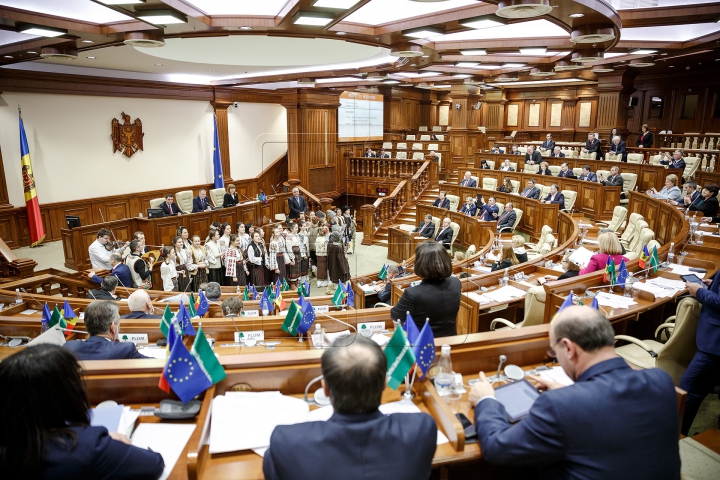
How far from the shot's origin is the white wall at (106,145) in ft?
29.8

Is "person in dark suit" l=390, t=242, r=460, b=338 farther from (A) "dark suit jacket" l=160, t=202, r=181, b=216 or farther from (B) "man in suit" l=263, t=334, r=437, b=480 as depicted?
(A) "dark suit jacket" l=160, t=202, r=181, b=216

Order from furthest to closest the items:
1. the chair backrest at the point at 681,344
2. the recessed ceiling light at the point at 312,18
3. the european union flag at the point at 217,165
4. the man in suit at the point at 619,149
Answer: the european union flag at the point at 217,165
the man in suit at the point at 619,149
the recessed ceiling light at the point at 312,18
the chair backrest at the point at 681,344

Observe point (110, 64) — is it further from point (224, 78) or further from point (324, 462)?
point (324, 462)

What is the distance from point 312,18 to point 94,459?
176 inches

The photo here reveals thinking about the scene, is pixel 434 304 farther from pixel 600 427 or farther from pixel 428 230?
pixel 428 230

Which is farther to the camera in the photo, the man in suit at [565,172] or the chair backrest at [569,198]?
the man in suit at [565,172]

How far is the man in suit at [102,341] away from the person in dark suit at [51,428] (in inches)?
33.7

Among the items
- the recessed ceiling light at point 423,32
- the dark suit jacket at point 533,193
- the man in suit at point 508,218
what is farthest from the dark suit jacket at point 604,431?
the dark suit jacket at point 533,193

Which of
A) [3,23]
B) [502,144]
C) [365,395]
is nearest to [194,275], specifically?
[3,23]

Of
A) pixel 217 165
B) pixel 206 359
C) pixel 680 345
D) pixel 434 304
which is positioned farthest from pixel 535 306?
pixel 217 165

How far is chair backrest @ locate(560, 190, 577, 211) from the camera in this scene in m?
9.48

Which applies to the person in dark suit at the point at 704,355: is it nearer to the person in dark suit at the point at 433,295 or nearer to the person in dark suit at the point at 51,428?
the person in dark suit at the point at 433,295

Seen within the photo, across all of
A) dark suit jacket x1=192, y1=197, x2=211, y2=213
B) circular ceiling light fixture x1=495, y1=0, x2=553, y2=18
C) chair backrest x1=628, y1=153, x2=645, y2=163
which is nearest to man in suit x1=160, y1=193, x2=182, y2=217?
dark suit jacket x1=192, y1=197, x2=211, y2=213

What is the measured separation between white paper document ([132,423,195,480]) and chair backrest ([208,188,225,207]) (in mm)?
10008
